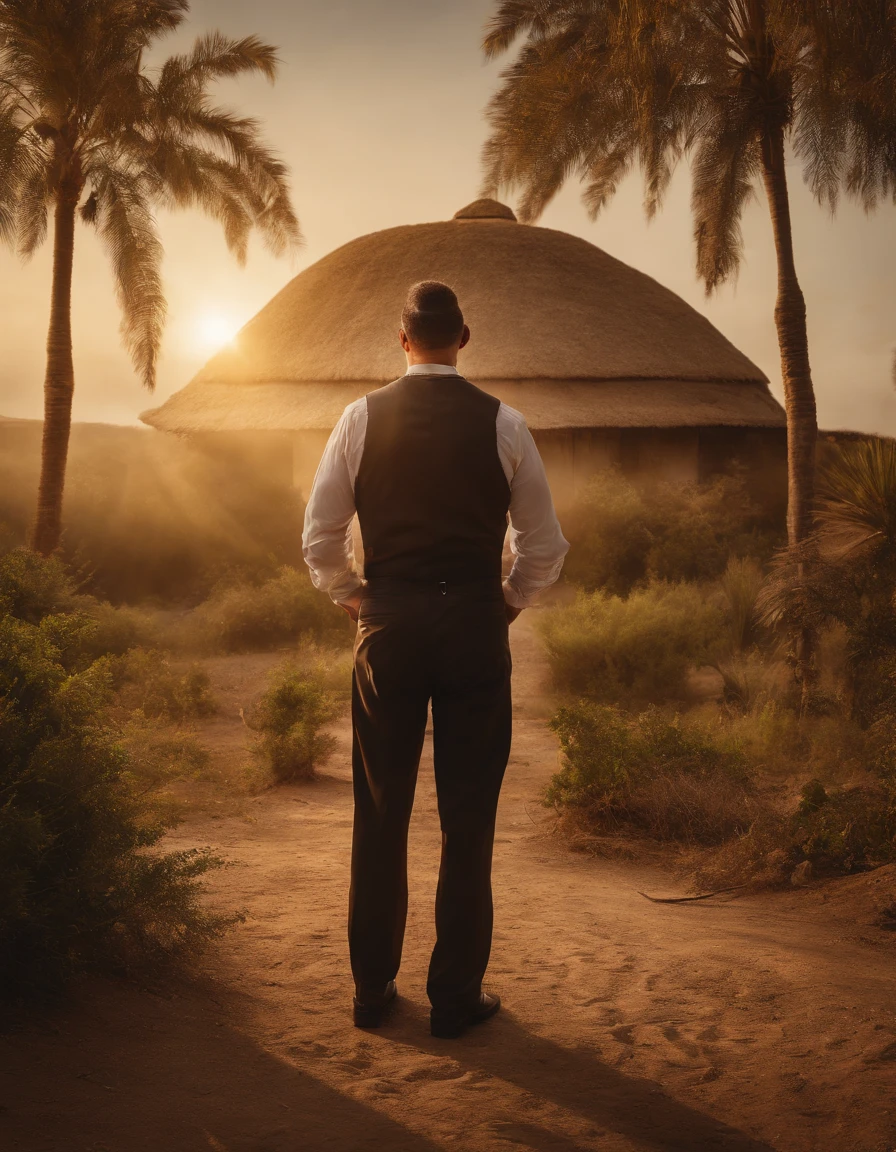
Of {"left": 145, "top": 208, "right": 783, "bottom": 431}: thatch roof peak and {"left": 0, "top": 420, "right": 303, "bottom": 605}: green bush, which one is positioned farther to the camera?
{"left": 145, "top": 208, "right": 783, "bottom": 431}: thatch roof peak

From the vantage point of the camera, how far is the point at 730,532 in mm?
17562

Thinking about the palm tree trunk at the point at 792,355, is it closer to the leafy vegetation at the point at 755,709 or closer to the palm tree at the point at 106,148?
the leafy vegetation at the point at 755,709

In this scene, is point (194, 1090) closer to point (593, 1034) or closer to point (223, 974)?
point (223, 974)

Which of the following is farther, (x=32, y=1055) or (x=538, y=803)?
(x=538, y=803)

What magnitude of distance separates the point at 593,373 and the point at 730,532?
604cm

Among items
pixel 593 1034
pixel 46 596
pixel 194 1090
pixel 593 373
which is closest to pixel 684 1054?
pixel 593 1034

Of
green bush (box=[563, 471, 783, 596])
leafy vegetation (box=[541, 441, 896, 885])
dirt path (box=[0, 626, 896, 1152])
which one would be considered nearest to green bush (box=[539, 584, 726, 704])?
leafy vegetation (box=[541, 441, 896, 885])

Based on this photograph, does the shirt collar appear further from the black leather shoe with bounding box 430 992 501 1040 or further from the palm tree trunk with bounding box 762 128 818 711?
the palm tree trunk with bounding box 762 128 818 711

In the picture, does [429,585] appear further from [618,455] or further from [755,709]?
[618,455]

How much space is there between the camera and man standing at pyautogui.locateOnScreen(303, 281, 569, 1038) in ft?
10.7

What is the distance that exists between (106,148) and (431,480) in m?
14.3

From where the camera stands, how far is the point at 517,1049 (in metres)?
3.22

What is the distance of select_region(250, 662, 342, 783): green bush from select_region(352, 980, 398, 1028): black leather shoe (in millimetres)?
4430

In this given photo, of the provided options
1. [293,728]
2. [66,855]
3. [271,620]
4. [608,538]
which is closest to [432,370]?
[66,855]
